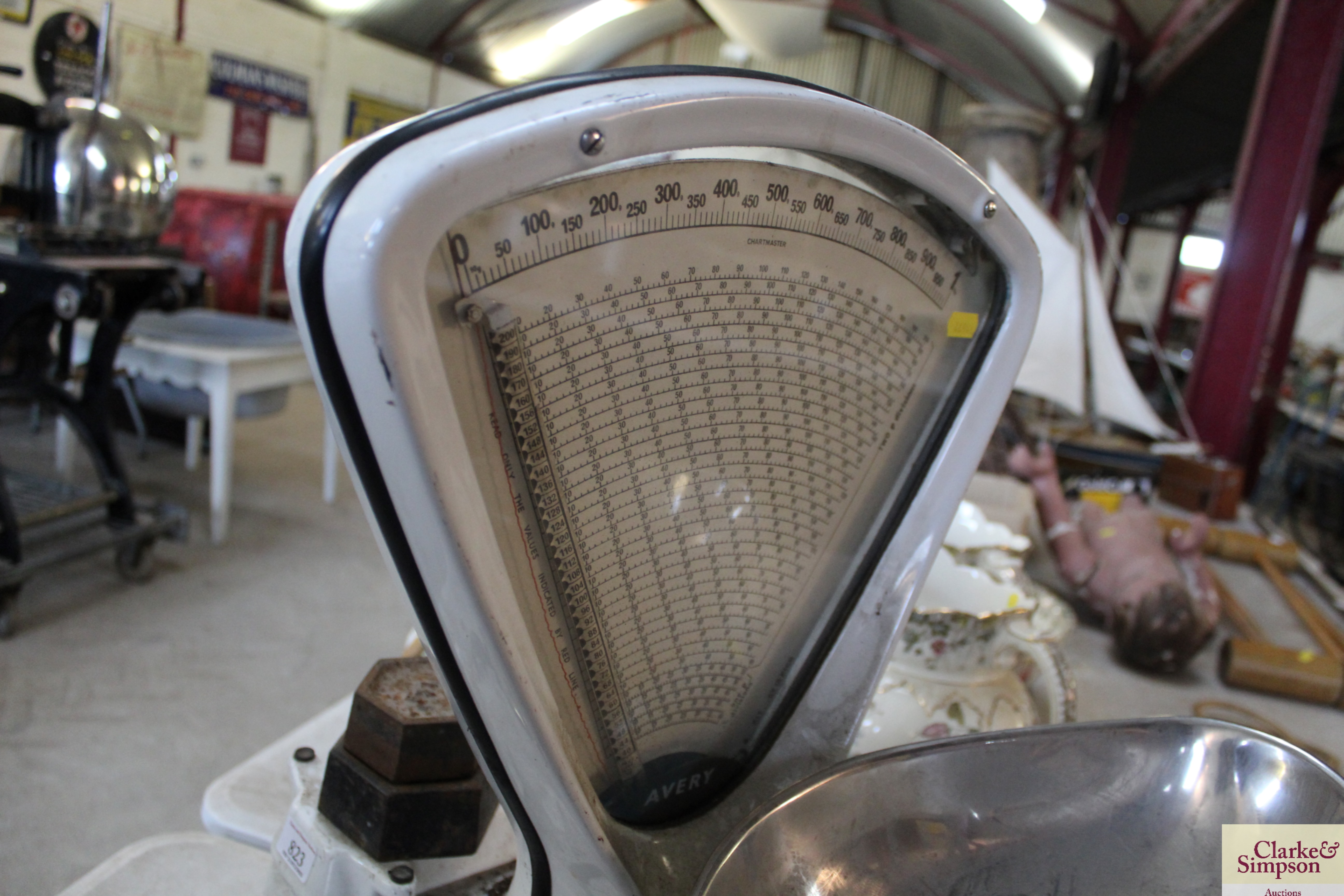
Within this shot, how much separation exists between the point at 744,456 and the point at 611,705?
159mm

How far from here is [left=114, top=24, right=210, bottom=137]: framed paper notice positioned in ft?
16.8

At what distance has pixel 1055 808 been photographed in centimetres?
48

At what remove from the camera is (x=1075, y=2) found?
212 inches

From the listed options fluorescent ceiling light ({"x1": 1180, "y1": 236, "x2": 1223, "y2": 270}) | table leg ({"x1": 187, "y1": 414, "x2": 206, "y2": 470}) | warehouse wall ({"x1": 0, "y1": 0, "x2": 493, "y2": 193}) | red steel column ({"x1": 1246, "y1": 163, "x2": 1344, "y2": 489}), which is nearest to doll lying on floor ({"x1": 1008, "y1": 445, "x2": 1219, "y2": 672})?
table leg ({"x1": 187, "y1": 414, "x2": 206, "y2": 470})

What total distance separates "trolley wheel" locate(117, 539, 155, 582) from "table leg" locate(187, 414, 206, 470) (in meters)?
0.87

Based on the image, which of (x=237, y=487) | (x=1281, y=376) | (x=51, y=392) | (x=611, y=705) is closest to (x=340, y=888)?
(x=611, y=705)

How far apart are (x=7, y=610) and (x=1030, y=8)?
18.5 feet

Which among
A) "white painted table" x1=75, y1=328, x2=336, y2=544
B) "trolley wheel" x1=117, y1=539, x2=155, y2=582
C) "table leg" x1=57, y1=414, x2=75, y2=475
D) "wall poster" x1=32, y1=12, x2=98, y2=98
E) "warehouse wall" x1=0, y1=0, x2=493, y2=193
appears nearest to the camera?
"trolley wheel" x1=117, y1=539, x2=155, y2=582

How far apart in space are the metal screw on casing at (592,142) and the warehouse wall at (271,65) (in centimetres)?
544

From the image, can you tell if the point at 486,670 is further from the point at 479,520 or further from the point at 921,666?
the point at 921,666

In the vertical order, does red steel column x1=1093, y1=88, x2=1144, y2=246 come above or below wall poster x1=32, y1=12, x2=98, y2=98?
above

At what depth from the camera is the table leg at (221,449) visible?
2188 millimetres

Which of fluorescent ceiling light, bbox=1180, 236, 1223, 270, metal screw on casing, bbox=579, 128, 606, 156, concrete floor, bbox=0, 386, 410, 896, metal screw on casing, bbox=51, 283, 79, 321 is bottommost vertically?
concrete floor, bbox=0, 386, 410, 896

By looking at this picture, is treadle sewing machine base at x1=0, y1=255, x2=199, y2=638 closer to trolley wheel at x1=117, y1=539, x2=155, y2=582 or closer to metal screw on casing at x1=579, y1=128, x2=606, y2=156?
trolley wheel at x1=117, y1=539, x2=155, y2=582
